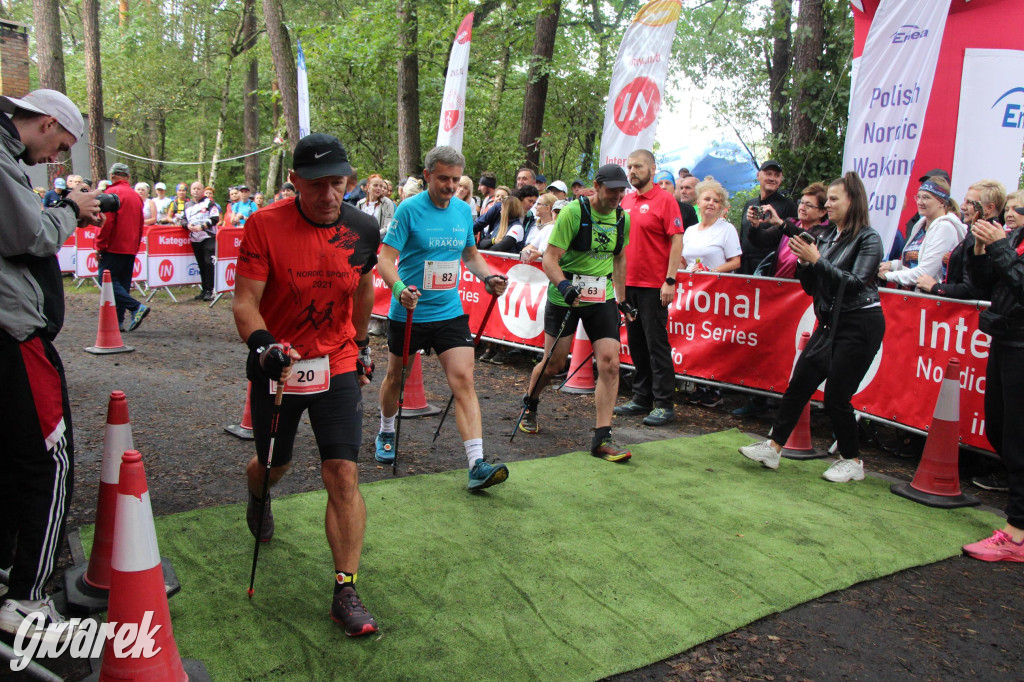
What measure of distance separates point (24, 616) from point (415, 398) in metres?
4.22

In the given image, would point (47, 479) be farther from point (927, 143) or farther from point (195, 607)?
point (927, 143)

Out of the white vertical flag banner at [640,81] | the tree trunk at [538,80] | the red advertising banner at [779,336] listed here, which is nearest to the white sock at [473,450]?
the red advertising banner at [779,336]

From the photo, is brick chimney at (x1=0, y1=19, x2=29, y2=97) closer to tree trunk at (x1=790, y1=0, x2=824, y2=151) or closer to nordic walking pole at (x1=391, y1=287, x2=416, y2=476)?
nordic walking pole at (x1=391, y1=287, x2=416, y2=476)

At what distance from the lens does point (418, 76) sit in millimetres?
18078

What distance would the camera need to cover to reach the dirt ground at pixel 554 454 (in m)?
3.21

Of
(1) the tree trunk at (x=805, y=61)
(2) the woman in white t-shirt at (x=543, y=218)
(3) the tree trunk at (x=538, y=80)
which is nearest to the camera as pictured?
(2) the woman in white t-shirt at (x=543, y=218)

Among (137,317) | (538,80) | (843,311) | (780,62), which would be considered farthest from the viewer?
(780,62)

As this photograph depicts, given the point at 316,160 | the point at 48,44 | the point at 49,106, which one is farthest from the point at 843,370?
the point at 48,44

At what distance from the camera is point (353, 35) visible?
57.7 feet

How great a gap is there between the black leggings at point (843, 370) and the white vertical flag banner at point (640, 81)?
142 inches

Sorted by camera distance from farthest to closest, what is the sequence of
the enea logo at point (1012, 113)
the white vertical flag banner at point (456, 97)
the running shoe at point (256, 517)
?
the white vertical flag banner at point (456, 97), the enea logo at point (1012, 113), the running shoe at point (256, 517)

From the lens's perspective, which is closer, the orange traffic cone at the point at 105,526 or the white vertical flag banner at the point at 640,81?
the orange traffic cone at the point at 105,526

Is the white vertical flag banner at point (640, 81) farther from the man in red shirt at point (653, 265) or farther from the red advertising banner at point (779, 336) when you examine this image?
the red advertising banner at point (779, 336)
